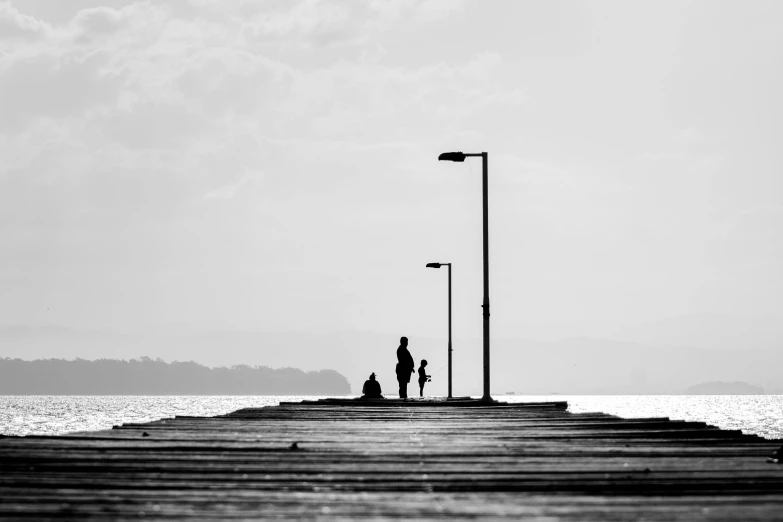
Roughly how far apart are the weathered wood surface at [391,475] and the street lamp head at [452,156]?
16.8 m

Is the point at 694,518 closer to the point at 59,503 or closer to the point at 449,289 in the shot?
the point at 59,503

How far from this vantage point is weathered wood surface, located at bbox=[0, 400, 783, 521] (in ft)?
19.7

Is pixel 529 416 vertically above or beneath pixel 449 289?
beneath

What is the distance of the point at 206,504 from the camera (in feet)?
20.2

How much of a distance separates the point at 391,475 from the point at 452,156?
21686mm

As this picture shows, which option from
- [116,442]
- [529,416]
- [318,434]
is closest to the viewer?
[116,442]

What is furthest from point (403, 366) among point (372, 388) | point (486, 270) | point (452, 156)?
point (452, 156)

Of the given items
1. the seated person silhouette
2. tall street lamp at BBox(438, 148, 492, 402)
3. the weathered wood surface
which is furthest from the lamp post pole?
the weathered wood surface

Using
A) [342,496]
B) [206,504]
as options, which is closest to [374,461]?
[342,496]

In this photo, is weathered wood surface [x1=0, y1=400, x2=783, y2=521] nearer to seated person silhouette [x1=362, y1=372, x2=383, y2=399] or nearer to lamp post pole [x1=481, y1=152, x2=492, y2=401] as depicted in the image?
lamp post pole [x1=481, y1=152, x2=492, y2=401]

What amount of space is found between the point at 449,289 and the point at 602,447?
3808 centimetres

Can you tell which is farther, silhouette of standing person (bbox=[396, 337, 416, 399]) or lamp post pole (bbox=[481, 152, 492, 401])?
silhouette of standing person (bbox=[396, 337, 416, 399])

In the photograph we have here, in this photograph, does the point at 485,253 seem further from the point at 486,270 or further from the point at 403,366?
the point at 403,366

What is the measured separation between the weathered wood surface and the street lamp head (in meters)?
16.8
